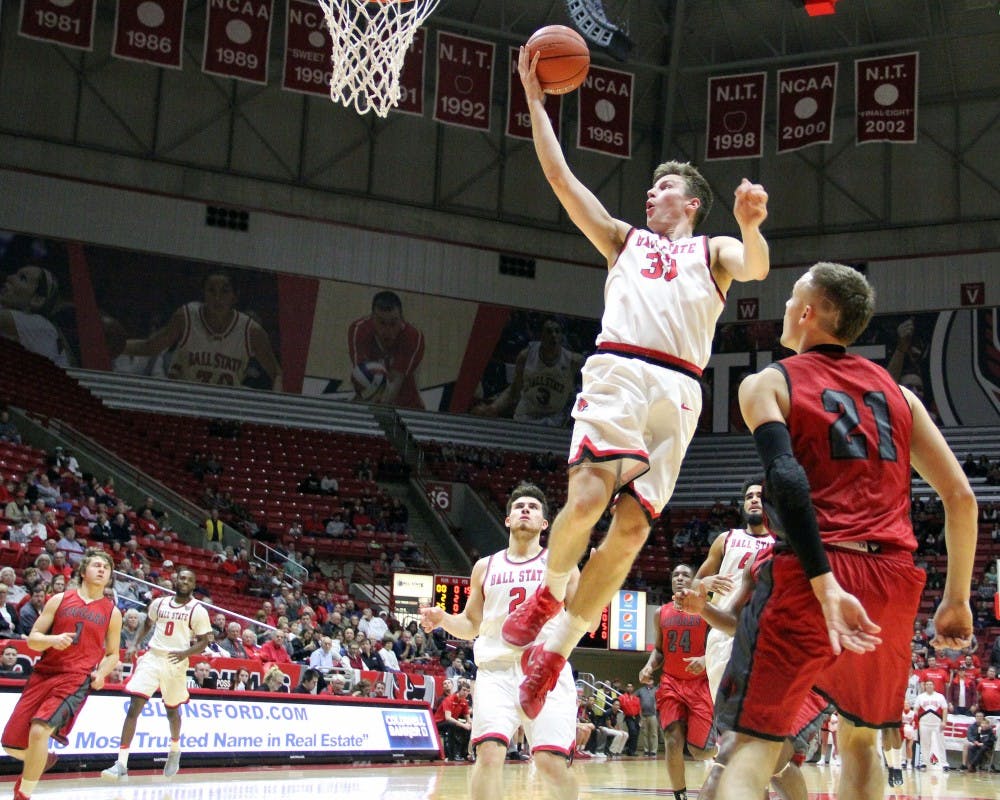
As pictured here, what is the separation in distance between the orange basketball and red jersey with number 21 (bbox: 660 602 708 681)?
5660 millimetres

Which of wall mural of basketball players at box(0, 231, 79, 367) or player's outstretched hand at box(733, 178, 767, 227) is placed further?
wall mural of basketball players at box(0, 231, 79, 367)

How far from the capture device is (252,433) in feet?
102

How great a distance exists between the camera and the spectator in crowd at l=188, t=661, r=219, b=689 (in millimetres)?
15336

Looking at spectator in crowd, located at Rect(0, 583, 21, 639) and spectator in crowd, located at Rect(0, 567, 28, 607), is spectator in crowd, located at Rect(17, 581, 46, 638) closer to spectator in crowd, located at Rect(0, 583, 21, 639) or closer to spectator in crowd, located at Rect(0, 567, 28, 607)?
spectator in crowd, located at Rect(0, 583, 21, 639)

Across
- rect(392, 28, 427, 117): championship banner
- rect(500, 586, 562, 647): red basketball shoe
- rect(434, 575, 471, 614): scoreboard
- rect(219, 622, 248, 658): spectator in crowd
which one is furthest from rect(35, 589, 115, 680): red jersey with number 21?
rect(392, 28, 427, 117): championship banner

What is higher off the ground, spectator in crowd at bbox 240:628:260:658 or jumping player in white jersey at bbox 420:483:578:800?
jumping player in white jersey at bbox 420:483:578:800

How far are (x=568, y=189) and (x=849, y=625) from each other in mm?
2905

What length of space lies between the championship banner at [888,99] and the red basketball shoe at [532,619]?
23.1 meters

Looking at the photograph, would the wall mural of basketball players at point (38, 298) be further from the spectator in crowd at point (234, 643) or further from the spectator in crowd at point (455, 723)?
the spectator in crowd at point (455, 723)

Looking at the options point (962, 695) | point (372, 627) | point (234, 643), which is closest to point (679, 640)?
point (234, 643)

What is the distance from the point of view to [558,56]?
5.98m

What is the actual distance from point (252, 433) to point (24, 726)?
2213cm

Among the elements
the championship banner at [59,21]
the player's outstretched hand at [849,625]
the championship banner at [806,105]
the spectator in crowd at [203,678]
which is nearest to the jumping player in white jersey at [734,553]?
the player's outstretched hand at [849,625]

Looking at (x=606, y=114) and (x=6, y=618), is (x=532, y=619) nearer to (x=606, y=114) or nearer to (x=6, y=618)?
(x=6, y=618)
